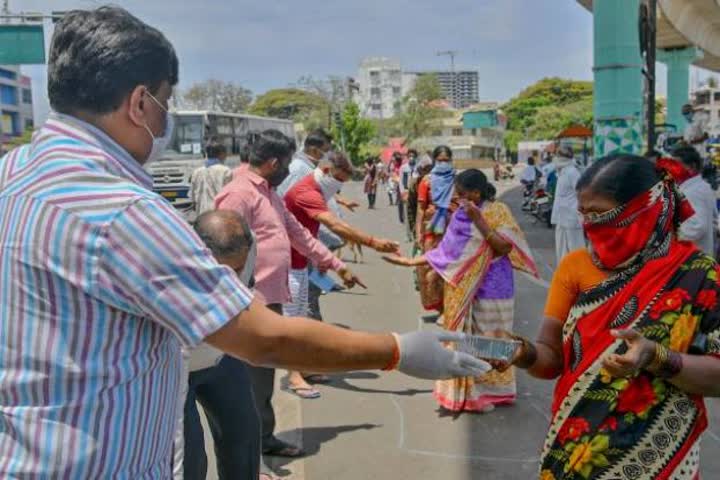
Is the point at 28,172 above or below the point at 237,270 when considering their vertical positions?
above

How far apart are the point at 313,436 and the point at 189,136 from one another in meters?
17.7

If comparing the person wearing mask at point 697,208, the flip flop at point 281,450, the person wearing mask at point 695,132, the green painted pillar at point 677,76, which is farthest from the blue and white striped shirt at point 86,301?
the green painted pillar at point 677,76

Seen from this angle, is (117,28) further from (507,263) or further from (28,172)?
(507,263)

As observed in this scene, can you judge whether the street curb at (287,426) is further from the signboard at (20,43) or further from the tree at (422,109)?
the tree at (422,109)

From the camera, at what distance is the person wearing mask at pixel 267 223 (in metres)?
4.26

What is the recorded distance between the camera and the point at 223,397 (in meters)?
3.10

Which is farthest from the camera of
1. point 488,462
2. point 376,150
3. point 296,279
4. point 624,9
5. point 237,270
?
point 376,150

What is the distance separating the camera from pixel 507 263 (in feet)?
16.9

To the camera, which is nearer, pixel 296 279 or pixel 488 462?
pixel 488 462

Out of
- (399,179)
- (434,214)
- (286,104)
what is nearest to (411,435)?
(434,214)

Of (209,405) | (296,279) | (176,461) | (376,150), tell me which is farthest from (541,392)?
(376,150)

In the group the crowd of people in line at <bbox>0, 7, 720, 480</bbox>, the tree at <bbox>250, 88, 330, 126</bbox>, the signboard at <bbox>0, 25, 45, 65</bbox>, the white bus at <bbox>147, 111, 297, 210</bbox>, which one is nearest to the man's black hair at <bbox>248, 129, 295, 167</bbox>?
the crowd of people in line at <bbox>0, 7, 720, 480</bbox>

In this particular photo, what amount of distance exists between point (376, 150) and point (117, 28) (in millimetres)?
56298

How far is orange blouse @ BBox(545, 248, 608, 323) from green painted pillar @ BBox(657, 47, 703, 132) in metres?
23.3
